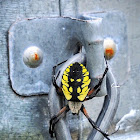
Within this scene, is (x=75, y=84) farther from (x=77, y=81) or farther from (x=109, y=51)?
(x=109, y=51)

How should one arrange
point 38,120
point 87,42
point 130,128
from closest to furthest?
point 87,42
point 38,120
point 130,128

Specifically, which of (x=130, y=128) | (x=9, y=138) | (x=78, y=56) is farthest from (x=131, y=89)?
(x=9, y=138)

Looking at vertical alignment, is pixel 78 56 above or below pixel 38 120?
above

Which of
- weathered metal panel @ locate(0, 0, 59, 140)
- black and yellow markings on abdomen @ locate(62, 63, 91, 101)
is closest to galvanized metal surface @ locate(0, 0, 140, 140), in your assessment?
weathered metal panel @ locate(0, 0, 59, 140)

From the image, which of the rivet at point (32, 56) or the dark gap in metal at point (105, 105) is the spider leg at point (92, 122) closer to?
the dark gap in metal at point (105, 105)

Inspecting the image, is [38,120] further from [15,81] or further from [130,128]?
[130,128]

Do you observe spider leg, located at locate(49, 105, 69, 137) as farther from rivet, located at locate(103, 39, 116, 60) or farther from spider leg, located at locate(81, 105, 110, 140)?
rivet, located at locate(103, 39, 116, 60)

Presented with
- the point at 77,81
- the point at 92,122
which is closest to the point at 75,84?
the point at 77,81
